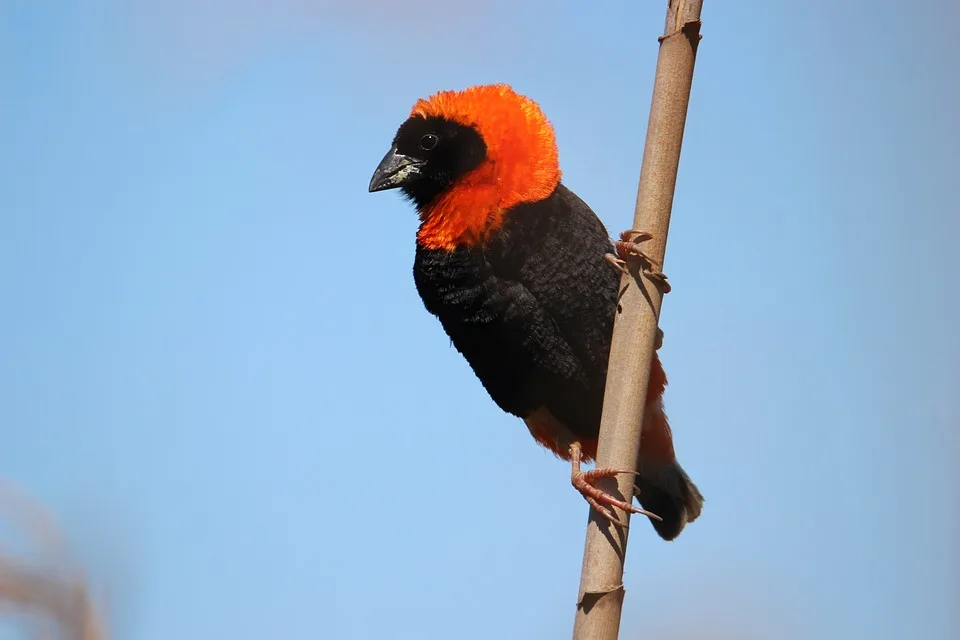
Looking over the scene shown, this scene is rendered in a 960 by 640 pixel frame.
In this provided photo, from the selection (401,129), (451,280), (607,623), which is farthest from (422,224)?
(607,623)

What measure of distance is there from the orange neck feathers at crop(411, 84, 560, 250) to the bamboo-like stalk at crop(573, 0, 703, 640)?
0.69 m

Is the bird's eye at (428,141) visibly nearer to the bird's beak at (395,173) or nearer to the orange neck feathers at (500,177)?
the bird's beak at (395,173)

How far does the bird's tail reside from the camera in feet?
10.2

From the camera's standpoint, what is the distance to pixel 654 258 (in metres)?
1.76

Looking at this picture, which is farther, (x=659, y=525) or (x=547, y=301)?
(x=659, y=525)

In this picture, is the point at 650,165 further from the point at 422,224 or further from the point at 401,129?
the point at 401,129

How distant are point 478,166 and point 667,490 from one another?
4.33 feet

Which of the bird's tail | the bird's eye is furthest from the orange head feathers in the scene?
the bird's tail

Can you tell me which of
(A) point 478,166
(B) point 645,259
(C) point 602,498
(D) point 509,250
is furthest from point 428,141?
(C) point 602,498

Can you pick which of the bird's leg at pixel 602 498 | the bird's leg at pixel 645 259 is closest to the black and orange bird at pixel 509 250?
the bird's leg at pixel 602 498

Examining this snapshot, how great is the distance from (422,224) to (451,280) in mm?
176

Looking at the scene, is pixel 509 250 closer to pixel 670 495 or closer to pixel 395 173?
pixel 395 173

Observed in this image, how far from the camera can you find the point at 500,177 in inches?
96.2

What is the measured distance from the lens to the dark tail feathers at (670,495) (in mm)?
3109
